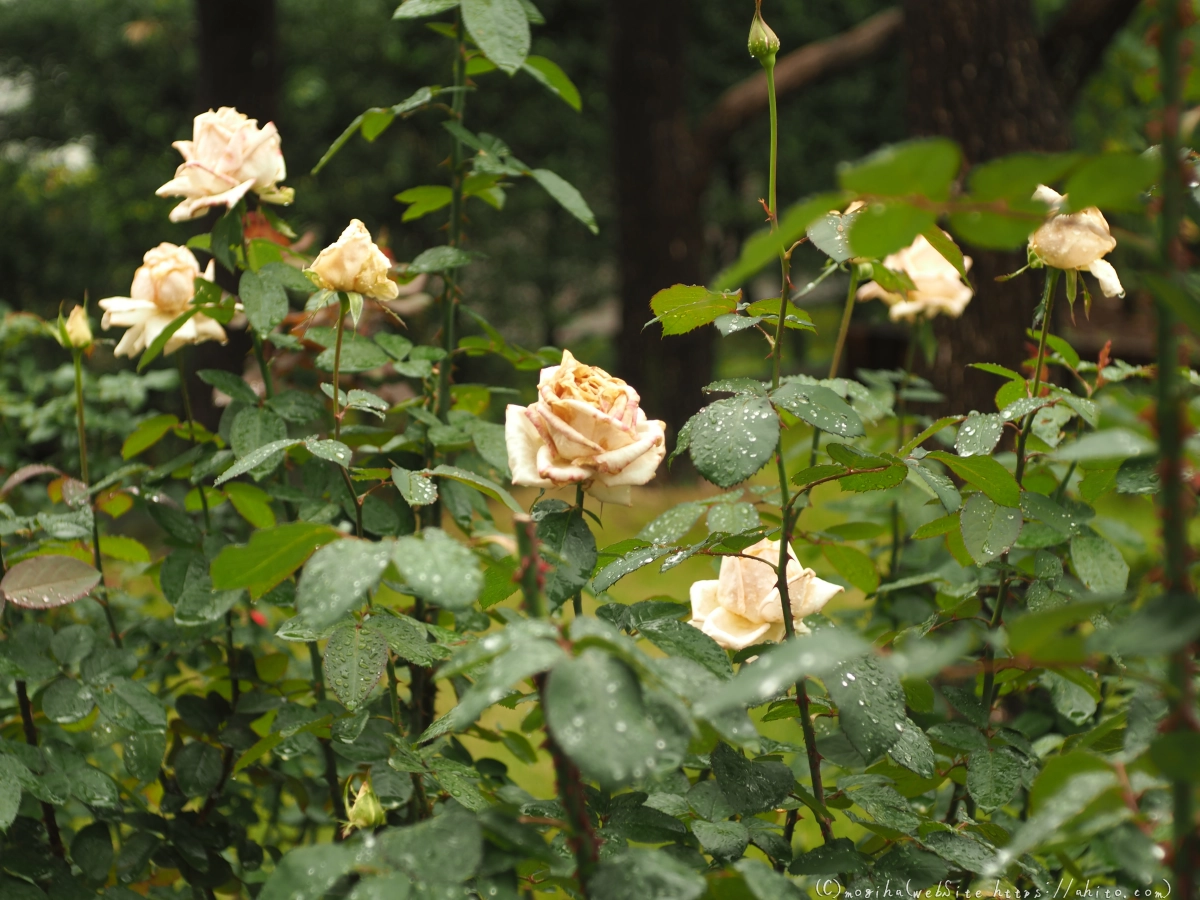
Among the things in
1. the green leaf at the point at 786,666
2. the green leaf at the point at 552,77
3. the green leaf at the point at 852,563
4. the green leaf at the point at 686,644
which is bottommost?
the green leaf at the point at 852,563

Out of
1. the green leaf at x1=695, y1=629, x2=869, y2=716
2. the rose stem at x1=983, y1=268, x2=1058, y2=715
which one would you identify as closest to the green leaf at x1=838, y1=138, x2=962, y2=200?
the green leaf at x1=695, y1=629, x2=869, y2=716

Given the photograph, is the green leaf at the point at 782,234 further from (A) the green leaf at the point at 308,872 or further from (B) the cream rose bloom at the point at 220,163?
(B) the cream rose bloom at the point at 220,163

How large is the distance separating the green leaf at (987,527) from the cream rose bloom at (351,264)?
0.56 meters

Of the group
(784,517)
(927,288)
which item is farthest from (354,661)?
(927,288)

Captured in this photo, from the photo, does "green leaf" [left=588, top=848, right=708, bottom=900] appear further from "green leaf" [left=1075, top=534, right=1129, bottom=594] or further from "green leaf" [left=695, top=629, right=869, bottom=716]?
"green leaf" [left=1075, top=534, right=1129, bottom=594]

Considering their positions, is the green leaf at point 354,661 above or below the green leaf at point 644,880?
below

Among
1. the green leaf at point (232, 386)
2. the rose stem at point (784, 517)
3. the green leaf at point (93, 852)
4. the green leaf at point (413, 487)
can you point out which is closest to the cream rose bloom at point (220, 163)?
the green leaf at point (232, 386)

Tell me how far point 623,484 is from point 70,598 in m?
0.56

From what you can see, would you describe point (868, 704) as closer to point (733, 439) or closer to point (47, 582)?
point (733, 439)

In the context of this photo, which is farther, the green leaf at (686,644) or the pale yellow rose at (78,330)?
Result: the pale yellow rose at (78,330)

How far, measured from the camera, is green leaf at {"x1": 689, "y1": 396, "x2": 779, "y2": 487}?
0.68 m

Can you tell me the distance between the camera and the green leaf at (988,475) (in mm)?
783

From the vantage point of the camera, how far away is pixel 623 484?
2.59 ft

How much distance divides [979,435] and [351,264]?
0.57m
